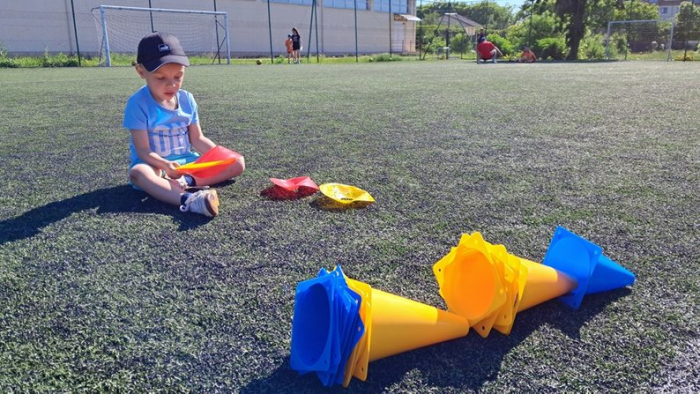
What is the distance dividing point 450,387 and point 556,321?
1.70 ft

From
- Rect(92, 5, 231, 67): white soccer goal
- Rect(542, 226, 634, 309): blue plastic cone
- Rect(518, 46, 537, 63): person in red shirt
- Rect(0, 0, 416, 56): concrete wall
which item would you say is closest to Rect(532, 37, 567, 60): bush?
Rect(518, 46, 537, 63): person in red shirt

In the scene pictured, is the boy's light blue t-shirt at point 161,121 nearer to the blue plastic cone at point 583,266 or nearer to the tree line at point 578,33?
the blue plastic cone at point 583,266

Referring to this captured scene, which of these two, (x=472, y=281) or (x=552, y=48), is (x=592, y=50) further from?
(x=472, y=281)

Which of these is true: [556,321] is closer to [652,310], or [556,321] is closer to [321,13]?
[652,310]

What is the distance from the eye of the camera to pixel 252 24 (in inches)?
1291

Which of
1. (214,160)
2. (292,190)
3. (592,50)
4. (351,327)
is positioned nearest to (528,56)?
(592,50)

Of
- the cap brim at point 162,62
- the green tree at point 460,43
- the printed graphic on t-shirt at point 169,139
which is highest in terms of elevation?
the green tree at point 460,43

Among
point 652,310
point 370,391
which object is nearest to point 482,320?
point 370,391

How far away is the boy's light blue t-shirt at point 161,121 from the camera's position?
9.83 ft

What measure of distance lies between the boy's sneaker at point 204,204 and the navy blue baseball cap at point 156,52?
31.1 inches

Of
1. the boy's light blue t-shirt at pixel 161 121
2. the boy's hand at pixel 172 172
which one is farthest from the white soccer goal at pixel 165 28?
the boy's hand at pixel 172 172

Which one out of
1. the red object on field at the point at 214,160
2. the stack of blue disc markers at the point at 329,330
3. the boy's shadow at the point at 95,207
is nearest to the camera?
the stack of blue disc markers at the point at 329,330

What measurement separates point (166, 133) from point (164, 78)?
379 millimetres

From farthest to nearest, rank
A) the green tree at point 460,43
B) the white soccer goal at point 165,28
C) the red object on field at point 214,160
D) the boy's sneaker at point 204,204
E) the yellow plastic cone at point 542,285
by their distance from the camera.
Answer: the green tree at point 460,43
the white soccer goal at point 165,28
the red object on field at point 214,160
the boy's sneaker at point 204,204
the yellow plastic cone at point 542,285
